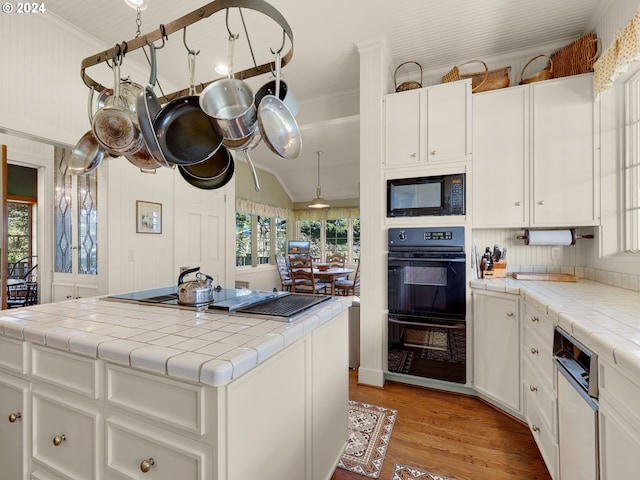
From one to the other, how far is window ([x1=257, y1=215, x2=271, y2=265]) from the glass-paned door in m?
3.31

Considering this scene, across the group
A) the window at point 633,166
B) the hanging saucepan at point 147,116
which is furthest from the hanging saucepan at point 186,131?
the window at point 633,166

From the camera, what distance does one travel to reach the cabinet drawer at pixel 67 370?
0.97 metres

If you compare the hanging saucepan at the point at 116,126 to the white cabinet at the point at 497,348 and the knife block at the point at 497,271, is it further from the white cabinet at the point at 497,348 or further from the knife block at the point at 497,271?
the knife block at the point at 497,271

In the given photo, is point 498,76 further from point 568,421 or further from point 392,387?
point 392,387

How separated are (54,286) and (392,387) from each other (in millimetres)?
3604

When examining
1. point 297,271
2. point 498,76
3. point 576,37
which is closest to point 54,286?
point 297,271

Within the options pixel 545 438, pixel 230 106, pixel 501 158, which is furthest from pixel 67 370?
pixel 501 158

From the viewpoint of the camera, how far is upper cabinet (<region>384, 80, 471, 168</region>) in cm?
237

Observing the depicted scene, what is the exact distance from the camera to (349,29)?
7.84ft

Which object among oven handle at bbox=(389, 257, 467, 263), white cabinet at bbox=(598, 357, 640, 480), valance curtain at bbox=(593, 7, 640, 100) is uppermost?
valance curtain at bbox=(593, 7, 640, 100)

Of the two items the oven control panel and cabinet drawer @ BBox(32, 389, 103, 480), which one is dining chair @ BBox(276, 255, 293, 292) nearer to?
the oven control panel

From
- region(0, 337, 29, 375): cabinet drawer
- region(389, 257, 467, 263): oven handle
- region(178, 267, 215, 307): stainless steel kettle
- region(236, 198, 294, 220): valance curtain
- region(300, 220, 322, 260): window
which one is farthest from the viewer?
region(300, 220, 322, 260): window

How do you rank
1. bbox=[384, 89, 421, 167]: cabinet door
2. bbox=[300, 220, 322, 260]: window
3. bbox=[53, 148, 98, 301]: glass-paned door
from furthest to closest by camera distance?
bbox=[300, 220, 322, 260]: window
bbox=[53, 148, 98, 301]: glass-paned door
bbox=[384, 89, 421, 167]: cabinet door

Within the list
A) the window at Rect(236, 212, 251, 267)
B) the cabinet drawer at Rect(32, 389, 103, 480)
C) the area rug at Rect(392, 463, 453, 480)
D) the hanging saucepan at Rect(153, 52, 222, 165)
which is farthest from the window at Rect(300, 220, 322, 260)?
the cabinet drawer at Rect(32, 389, 103, 480)
